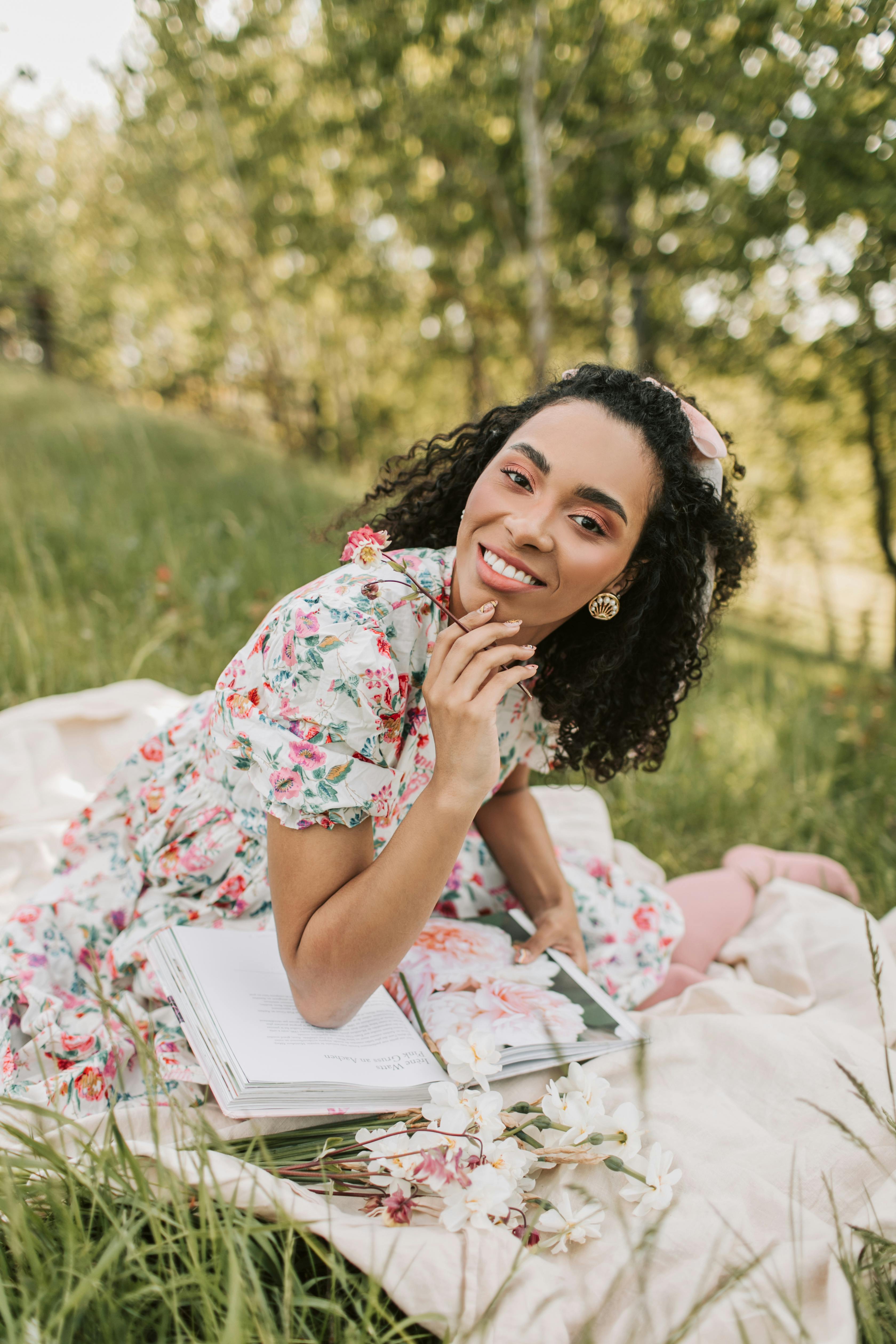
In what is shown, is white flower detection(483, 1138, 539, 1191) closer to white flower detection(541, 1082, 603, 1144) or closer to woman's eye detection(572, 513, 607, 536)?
white flower detection(541, 1082, 603, 1144)

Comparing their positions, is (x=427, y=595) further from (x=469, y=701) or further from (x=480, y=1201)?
(x=480, y=1201)

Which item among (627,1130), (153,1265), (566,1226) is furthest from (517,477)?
(153,1265)

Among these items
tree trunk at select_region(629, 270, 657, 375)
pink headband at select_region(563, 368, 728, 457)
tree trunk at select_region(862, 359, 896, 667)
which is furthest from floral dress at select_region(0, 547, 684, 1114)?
tree trunk at select_region(629, 270, 657, 375)

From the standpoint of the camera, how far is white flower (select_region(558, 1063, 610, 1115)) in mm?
1350

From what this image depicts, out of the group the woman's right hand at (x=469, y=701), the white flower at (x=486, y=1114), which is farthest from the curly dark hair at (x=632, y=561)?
the white flower at (x=486, y=1114)

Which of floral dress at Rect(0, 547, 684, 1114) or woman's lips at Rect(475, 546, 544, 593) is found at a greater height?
woman's lips at Rect(475, 546, 544, 593)

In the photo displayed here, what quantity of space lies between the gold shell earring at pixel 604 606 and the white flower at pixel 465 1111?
103cm

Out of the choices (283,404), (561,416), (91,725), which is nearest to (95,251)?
(283,404)

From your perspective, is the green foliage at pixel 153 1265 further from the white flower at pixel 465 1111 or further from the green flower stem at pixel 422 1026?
the green flower stem at pixel 422 1026

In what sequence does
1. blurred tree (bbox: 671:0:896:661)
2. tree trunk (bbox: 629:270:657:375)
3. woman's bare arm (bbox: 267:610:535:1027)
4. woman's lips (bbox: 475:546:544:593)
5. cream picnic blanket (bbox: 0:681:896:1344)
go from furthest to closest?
tree trunk (bbox: 629:270:657:375) < blurred tree (bbox: 671:0:896:661) < woman's lips (bbox: 475:546:544:593) < woman's bare arm (bbox: 267:610:535:1027) < cream picnic blanket (bbox: 0:681:896:1344)

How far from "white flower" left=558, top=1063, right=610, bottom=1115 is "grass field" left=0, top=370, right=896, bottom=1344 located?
446mm

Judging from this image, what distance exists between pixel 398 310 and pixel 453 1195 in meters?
14.6

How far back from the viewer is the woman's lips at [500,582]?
5.29 feet

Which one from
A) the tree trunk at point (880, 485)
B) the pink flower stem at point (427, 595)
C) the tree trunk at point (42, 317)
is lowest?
the pink flower stem at point (427, 595)
